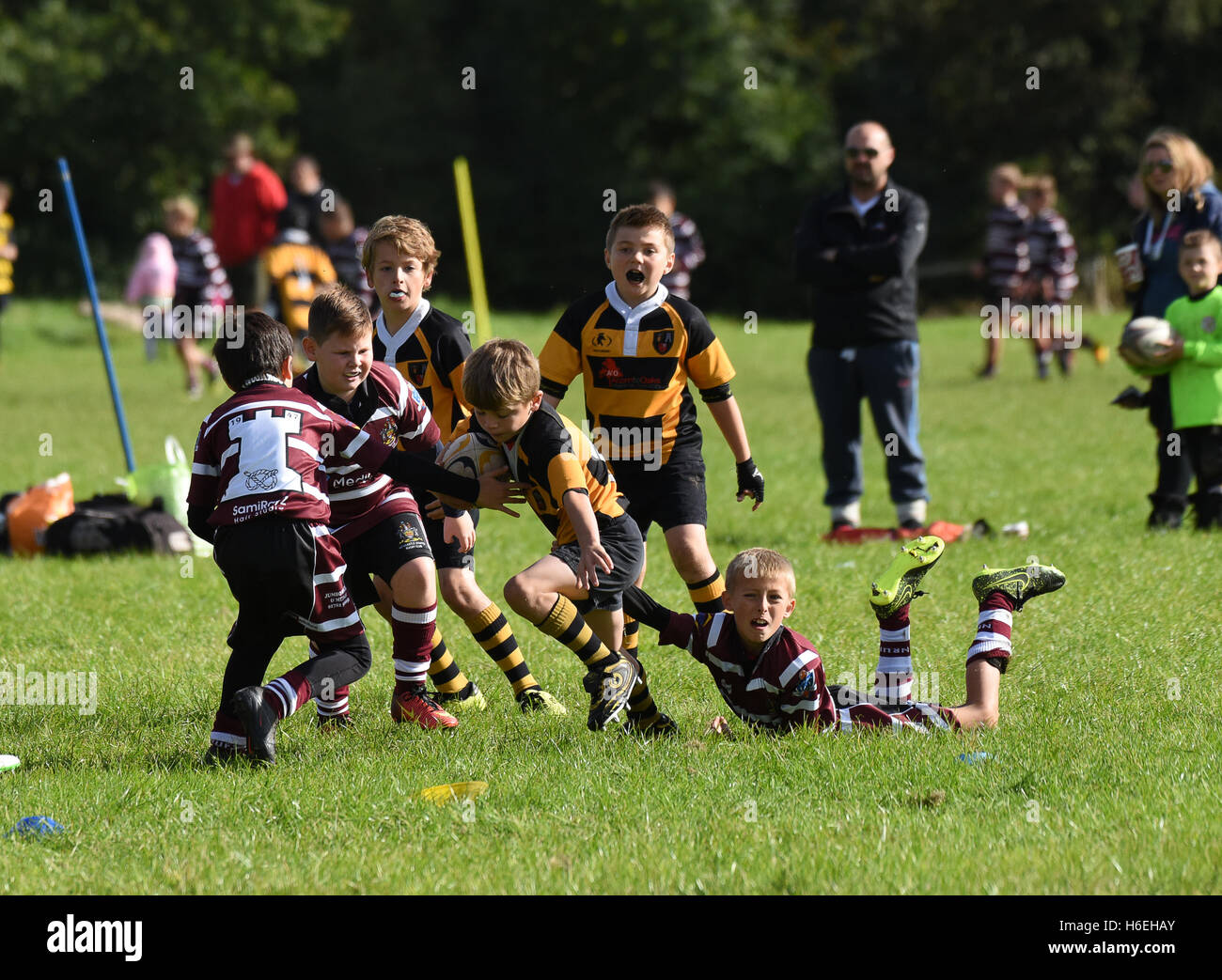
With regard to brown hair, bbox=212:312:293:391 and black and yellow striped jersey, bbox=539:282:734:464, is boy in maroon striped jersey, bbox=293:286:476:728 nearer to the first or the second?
brown hair, bbox=212:312:293:391

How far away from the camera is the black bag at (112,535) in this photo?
926cm

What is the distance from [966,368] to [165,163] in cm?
2425

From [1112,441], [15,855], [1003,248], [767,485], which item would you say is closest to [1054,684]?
[15,855]

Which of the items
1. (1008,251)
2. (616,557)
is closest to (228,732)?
(616,557)

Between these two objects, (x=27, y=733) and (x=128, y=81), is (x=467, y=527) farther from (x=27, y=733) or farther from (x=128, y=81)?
(x=128, y=81)

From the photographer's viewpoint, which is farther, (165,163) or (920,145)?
(920,145)

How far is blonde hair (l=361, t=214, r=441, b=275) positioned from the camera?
5785mm

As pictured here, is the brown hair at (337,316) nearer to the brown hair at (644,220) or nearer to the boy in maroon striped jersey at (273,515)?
the boy in maroon striped jersey at (273,515)

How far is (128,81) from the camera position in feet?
121

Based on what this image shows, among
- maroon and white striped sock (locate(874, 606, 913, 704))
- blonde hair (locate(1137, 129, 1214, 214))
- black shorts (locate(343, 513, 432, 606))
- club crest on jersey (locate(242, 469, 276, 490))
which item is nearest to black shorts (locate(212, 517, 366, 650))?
club crest on jersey (locate(242, 469, 276, 490))

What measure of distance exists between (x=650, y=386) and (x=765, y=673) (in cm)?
149

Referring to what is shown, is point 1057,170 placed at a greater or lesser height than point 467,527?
greater

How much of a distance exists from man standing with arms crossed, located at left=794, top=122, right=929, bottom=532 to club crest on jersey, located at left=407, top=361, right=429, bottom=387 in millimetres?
3946

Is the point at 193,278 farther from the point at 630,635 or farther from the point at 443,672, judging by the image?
the point at 630,635
